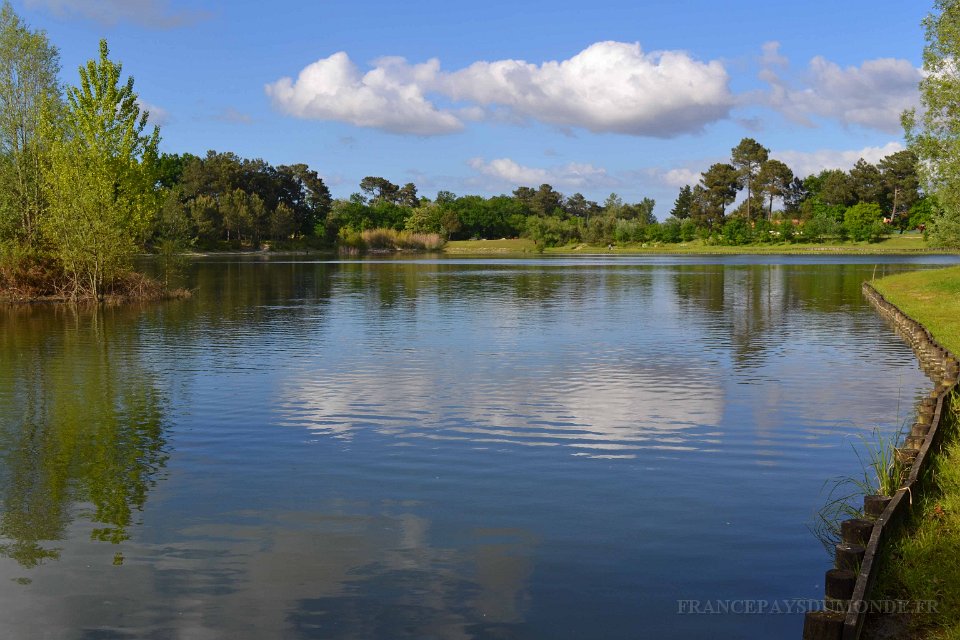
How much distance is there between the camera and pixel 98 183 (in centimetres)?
4400

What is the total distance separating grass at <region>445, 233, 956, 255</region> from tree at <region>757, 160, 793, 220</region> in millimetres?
18447

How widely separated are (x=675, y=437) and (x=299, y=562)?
8.45 m

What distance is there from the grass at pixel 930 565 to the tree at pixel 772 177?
17453 cm

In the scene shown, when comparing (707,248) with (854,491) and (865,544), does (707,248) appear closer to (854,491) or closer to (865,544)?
(854,491)

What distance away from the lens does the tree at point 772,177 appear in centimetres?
17450

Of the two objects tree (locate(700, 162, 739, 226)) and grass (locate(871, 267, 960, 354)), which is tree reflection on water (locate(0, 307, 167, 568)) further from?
tree (locate(700, 162, 739, 226))

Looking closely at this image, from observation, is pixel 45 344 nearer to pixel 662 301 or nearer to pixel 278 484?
pixel 278 484

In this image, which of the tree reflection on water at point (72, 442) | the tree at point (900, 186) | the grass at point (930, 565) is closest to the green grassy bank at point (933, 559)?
the grass at point (930, 565)

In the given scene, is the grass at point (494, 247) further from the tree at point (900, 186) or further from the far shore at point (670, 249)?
the tree at point (900, 186)

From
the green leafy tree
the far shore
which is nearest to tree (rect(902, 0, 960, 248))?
the far shore

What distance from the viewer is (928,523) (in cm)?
1007

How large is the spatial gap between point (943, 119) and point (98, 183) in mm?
41885

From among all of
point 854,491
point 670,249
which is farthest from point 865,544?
point 670,249

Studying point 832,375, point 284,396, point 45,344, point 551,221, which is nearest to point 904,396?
point 832,375
